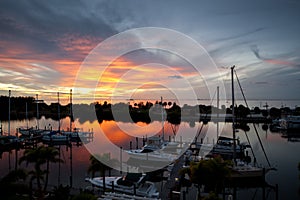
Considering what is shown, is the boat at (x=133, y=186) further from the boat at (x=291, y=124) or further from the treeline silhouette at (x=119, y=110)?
the treeline silhouette at (x=119, y=110)

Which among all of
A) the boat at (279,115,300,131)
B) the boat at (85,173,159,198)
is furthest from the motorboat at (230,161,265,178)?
the boat at (279,115,300,131)

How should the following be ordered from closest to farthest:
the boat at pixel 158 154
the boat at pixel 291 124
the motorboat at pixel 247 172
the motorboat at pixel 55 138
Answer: the motorboat at pixel 247 172 → the boat at pixel 158 154 → the motorboat at pixel 55 138 → the boat at pixel 291 124

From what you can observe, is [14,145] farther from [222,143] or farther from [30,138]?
[222,143]

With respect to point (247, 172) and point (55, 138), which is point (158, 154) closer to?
point (247, 172)

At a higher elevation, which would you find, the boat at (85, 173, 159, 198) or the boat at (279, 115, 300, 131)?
the boat at (279, 115, 300, 131)

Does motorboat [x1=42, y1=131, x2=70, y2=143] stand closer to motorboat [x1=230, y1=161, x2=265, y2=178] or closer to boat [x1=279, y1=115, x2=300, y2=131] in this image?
motorboat [x1=230, y1=161, x2=265, y2=178]

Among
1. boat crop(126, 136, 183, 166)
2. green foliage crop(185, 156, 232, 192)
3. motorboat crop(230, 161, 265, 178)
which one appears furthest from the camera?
boat crop(126, 136, 183, 166)

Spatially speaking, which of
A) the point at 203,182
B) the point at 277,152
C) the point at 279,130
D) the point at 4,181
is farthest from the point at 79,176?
the point at 279,130

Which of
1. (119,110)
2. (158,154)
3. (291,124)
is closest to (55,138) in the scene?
(158,154)

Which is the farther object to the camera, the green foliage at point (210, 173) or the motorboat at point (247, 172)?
the motorboat at point (247, 172)

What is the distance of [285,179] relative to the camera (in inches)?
1061

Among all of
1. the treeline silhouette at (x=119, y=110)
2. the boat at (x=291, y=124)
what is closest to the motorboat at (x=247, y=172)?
the boat at (x=291, y=124)

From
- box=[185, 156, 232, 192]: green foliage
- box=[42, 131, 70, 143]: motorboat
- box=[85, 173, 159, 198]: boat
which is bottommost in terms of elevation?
box=[85, 173, 159, 198]: boat

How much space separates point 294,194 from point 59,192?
20269 millimetres
